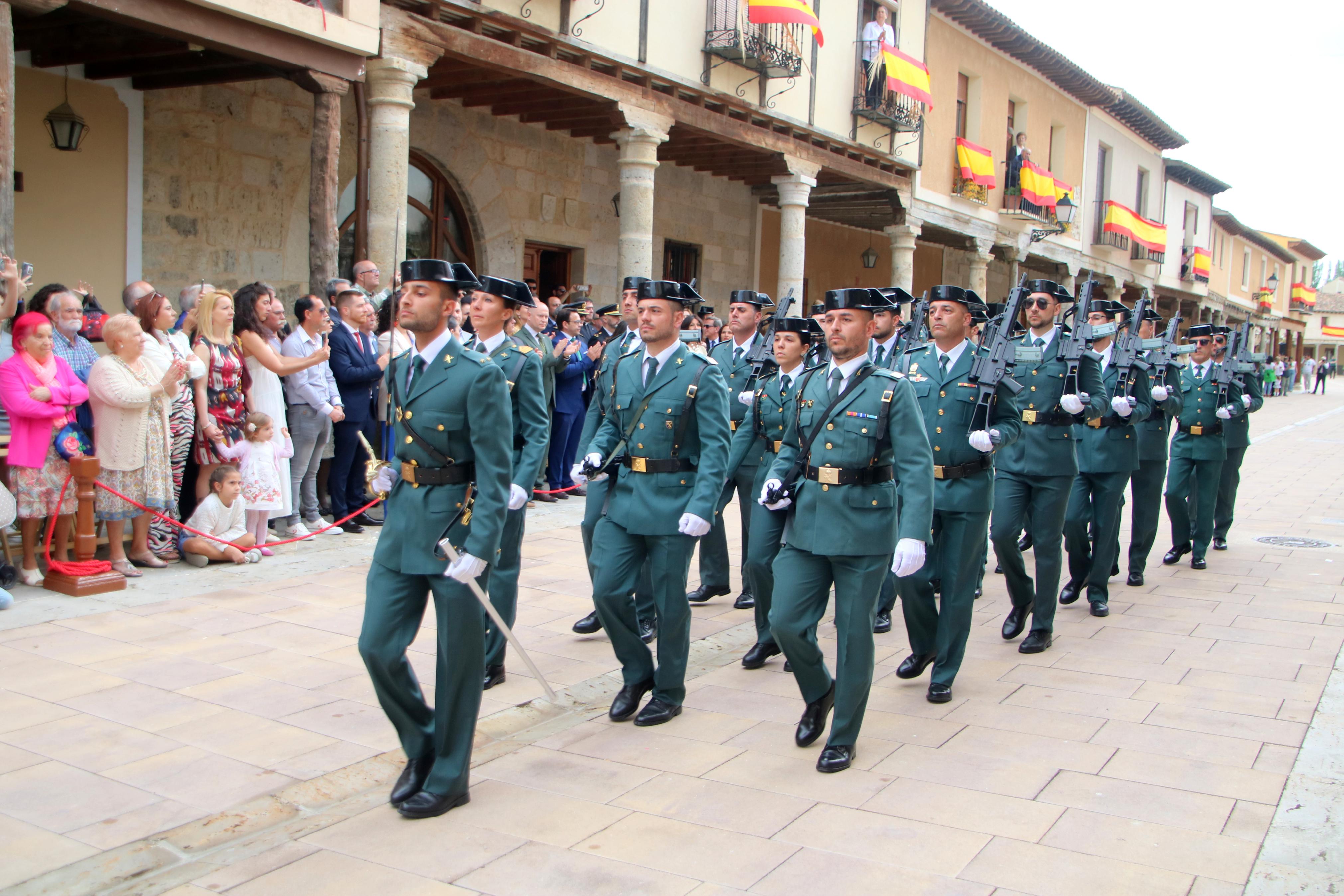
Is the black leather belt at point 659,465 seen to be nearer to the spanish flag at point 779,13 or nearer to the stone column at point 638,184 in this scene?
the stone column at point 638,184

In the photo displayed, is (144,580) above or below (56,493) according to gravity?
A: below

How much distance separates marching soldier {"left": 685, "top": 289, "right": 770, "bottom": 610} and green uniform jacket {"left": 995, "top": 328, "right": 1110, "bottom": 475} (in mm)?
1439

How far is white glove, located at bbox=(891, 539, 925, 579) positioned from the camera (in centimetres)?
401

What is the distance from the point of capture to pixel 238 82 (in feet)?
36.3

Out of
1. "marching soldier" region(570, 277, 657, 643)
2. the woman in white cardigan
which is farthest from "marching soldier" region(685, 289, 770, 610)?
the woman in white cardigan

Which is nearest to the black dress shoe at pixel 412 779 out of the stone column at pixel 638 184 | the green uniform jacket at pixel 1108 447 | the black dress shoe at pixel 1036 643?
the black dress shoe at pixel 1036 643

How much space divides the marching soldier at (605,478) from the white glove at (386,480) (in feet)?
3.51

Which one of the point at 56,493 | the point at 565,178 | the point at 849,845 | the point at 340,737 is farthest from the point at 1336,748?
the point at 565,178

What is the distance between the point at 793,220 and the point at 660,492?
496 inches

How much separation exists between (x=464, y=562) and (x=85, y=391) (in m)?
4.12

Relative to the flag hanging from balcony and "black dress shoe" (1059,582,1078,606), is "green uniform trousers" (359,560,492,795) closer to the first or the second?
"black dress shoe" (1059,582,1078,606)

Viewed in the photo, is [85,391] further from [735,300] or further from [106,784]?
[735,300]

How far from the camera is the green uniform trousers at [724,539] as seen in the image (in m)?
6.55

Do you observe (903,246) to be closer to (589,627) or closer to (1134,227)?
(1134,227)
